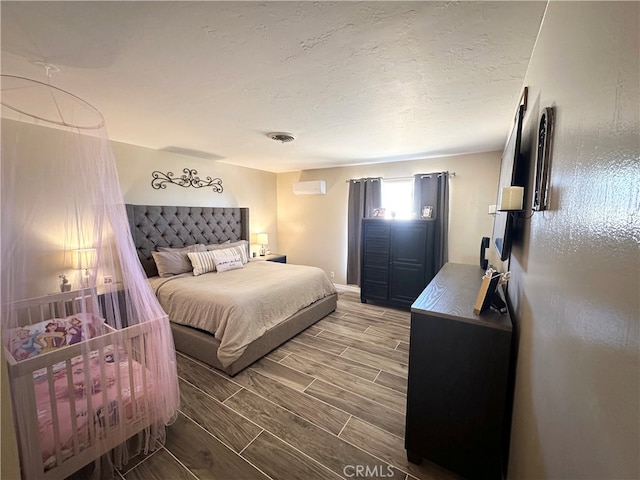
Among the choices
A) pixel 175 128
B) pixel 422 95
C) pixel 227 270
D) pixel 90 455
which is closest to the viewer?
pixel 90 455

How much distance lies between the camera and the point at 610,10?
0.55 m

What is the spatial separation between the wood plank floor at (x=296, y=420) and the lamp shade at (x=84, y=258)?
1.25 m

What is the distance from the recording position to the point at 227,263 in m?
3.73

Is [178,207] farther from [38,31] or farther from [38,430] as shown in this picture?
[38,430]

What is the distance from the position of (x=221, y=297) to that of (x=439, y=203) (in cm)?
338

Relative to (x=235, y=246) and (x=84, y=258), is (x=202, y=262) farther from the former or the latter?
(x=84, y=258)

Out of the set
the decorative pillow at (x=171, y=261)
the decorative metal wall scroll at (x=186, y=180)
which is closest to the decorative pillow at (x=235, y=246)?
the decorative pillow at (x=171, y=261)

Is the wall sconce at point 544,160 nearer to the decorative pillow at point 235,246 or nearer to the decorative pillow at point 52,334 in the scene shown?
the decorative pillow at point 52,334

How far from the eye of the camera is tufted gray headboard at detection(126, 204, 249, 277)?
344cm

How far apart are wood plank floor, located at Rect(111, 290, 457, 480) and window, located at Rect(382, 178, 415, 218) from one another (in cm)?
233

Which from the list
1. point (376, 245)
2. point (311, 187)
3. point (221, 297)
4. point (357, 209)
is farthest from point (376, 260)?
point (221, 297)

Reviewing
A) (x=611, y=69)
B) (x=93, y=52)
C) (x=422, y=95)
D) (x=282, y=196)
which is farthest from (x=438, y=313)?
(x=282, y=196)

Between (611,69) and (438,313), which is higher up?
(611,69)

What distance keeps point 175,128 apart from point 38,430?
8.50ft
